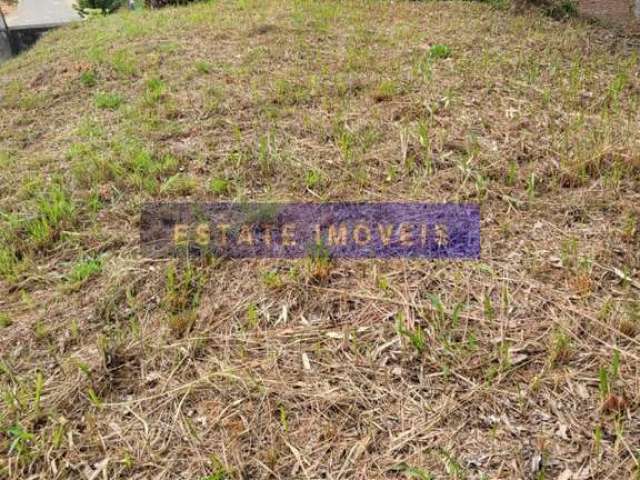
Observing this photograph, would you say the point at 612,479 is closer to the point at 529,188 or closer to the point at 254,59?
the point at 529,188

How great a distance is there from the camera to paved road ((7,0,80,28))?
57.2 feet

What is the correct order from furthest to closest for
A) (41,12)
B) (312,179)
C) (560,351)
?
(41,12) → (312,179) → (560,351)

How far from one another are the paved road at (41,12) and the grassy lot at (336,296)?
708 inches

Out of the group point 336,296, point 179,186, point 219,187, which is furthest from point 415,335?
point 179,186

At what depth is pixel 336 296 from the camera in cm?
175

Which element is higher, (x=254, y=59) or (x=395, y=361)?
(x=254, y=59)

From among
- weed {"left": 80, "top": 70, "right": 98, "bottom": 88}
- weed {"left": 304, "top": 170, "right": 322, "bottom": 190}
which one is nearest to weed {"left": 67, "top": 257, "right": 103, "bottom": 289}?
weed {"left": 304, "top": 170, "right": 322, "bottom": 190}

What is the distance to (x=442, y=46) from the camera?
3.80m

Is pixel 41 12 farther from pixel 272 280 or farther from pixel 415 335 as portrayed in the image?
pixel 415 335

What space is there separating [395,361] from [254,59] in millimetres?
3333

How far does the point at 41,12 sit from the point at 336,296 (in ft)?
76.9

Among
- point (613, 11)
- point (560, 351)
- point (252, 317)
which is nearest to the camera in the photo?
point (560, 351)

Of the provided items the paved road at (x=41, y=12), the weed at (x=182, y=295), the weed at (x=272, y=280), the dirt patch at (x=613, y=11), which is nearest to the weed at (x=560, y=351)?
the weed at (x=272, y=280)

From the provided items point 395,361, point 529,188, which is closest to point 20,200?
point 395,361
